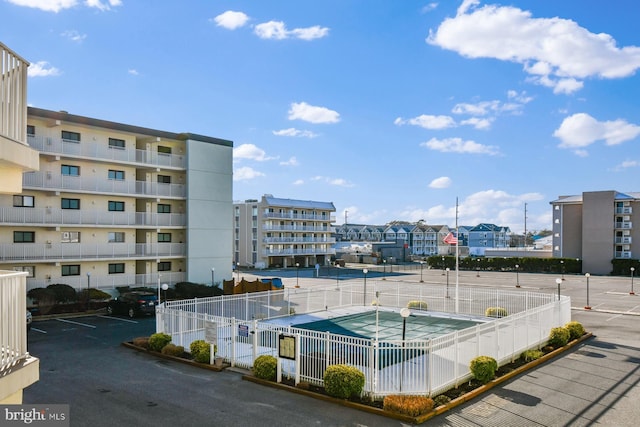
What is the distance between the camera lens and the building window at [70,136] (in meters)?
31.7

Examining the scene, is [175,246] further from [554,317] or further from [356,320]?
[554,317]

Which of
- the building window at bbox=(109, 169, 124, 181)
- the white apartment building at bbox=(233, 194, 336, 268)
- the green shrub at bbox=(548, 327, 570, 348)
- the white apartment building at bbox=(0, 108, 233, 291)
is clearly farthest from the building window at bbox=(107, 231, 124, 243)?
the white apartment building at bbox=(233, 194, 336, 268)

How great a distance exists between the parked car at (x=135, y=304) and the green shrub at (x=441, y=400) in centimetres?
1952

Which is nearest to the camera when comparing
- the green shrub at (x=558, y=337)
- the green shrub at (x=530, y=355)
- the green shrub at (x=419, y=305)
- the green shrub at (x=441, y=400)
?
the green shrub at (x=441, y=400)

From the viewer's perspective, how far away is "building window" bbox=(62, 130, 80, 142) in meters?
31.7

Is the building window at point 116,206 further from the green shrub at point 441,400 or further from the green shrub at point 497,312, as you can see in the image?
the green shrub at point 441,400

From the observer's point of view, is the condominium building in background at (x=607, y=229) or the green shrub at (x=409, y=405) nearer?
the green shrub at (x=409, y=405)

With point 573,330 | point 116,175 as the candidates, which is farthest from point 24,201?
point 573,330

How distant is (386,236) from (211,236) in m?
93.2

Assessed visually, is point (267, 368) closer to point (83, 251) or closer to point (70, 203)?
point (83, 251)

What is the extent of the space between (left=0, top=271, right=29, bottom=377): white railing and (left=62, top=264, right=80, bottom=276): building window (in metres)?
29.6

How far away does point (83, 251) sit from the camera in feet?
104

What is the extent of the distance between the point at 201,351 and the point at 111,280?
65.4 feet

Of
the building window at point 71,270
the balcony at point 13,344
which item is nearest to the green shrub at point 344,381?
the balcony at point 13,344
